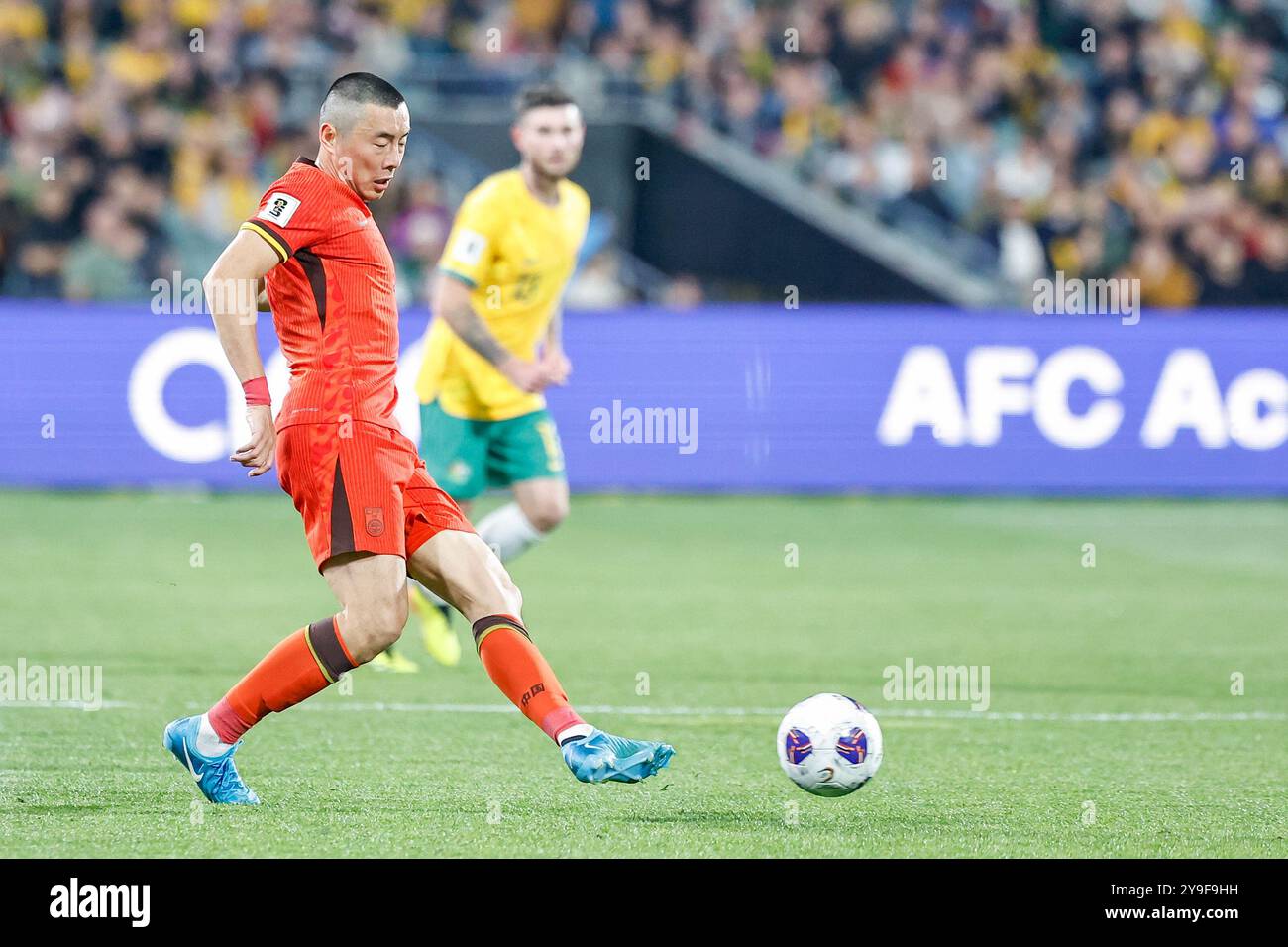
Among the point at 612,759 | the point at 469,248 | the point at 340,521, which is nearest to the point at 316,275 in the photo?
the point at 340,521

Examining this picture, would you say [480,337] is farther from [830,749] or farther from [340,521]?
[830,749]

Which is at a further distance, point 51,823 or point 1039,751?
point 1039,751

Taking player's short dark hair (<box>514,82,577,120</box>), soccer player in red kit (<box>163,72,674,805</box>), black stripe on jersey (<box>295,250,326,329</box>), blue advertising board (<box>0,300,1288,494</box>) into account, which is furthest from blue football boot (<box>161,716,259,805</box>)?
blue advertising board (<box>0,300,1288,494</box>)

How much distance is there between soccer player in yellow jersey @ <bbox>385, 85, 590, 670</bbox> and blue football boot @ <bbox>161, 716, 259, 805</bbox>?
304 cm

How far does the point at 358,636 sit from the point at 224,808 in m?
0.66

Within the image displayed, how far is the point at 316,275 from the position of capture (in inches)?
224

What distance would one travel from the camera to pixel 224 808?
5848mm

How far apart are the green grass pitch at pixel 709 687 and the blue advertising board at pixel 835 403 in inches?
26.4

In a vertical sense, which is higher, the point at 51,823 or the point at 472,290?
the point at 472,290

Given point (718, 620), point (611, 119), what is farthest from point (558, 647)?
point (611, 119)

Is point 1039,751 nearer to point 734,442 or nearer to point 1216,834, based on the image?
point 1216,834

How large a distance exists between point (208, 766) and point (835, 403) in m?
10.6

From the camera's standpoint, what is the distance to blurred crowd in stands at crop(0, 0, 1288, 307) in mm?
17844

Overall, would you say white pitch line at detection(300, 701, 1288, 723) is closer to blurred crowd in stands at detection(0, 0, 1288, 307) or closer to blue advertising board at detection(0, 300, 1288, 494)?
blue advertising board at detection(0, 300, 1288, 494)
